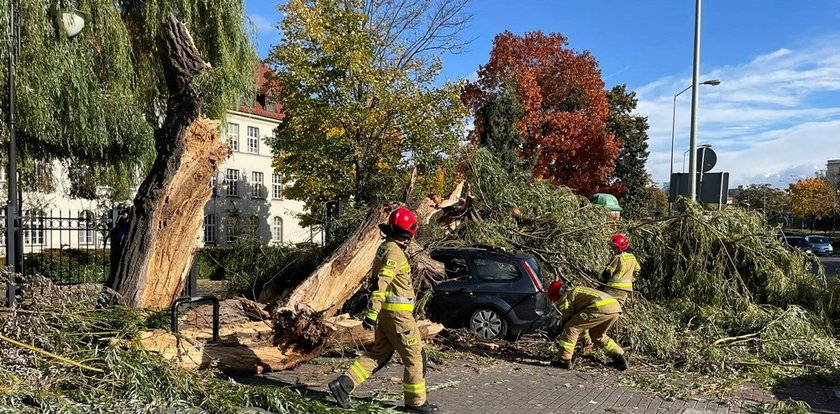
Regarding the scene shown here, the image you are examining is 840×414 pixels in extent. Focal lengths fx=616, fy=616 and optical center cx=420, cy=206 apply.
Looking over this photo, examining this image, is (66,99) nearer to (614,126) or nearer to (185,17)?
(185,17)

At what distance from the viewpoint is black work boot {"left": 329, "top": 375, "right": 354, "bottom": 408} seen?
4.89 meters

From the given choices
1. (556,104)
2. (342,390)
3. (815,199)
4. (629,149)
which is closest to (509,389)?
(342,390)

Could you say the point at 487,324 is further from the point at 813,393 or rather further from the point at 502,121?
the point at 502,121

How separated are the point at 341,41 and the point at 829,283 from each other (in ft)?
39.8

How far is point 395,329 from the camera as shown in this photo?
195 inches

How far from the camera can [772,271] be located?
936 centimetres

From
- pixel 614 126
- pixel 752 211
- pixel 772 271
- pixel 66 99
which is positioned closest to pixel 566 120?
pixel 614 126

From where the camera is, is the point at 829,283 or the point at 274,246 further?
the point at 274,246

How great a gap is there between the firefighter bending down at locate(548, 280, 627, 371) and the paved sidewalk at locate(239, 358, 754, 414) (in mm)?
188

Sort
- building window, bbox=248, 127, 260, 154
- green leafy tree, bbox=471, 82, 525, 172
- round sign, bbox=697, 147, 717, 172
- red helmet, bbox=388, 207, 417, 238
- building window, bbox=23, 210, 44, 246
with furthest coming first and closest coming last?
building window, bbox=248, 127, 260, 154 < green leafy tree, bbox=471, 82, 525, 172 < round sign, bbox=697, 147, 717, 172 < building window, bbox=23, 210, 44, 246 < red helmet, bbox=388, 207, 417, 238

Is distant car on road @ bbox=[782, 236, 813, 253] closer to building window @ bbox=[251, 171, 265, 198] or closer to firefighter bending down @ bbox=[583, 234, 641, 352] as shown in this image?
firefighter bending down @ bbox=[583, 234, 641, 352]

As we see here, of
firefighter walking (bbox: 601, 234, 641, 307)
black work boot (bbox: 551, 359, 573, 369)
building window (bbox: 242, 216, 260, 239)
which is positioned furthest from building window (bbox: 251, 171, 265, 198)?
firefighter walking (bbox: 601, 234, 641, 307)

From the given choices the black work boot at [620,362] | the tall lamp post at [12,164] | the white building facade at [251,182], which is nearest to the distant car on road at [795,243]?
the black work boot at [620,362]

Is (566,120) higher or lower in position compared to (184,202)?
higher
